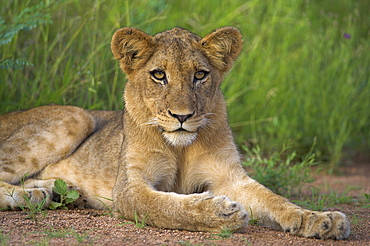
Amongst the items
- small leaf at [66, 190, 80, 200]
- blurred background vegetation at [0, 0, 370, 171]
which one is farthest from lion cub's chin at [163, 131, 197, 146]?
blurred background vegetation at [0, 0, 370, 171]

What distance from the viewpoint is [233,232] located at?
2.85 m

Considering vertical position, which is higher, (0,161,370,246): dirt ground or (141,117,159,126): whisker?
(141,117,159,126): whisker

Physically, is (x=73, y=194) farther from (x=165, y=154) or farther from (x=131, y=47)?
(x=131, y=47)

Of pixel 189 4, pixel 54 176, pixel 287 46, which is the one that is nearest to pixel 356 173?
pixel 287 46

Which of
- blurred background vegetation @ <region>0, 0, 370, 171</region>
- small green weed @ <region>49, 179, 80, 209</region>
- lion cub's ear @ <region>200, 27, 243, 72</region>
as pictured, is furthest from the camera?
blurred background vegetation @ <region>0, 0, 370, 171</region>

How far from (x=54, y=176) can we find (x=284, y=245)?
83.0 inches

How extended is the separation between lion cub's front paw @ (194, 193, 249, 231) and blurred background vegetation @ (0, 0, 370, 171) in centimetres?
253

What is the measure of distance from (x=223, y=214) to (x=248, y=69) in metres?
4.15

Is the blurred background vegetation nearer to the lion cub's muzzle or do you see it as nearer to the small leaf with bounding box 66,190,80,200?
the small leaf with bounding box 66,190,80,200

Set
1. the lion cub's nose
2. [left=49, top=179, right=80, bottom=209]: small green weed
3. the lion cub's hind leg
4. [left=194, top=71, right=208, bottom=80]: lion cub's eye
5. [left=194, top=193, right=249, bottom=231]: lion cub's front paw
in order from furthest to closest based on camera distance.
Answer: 1. the lion cub's hind leg
2. [left=49, top=179, right=80, bottom=209]: small green weed
3. [left=194, top=71, right=208, bottom=80]: lion cub's eye
4. the lion cub's nose
5. [left=194, top=193, right=249, bottom=231]: lion cub's front paw

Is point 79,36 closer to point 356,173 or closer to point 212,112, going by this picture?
point 212,112

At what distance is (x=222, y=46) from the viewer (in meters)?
3.57

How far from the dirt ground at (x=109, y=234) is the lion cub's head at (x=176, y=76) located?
65cm

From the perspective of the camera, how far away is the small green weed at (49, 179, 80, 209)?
361 centimetres
